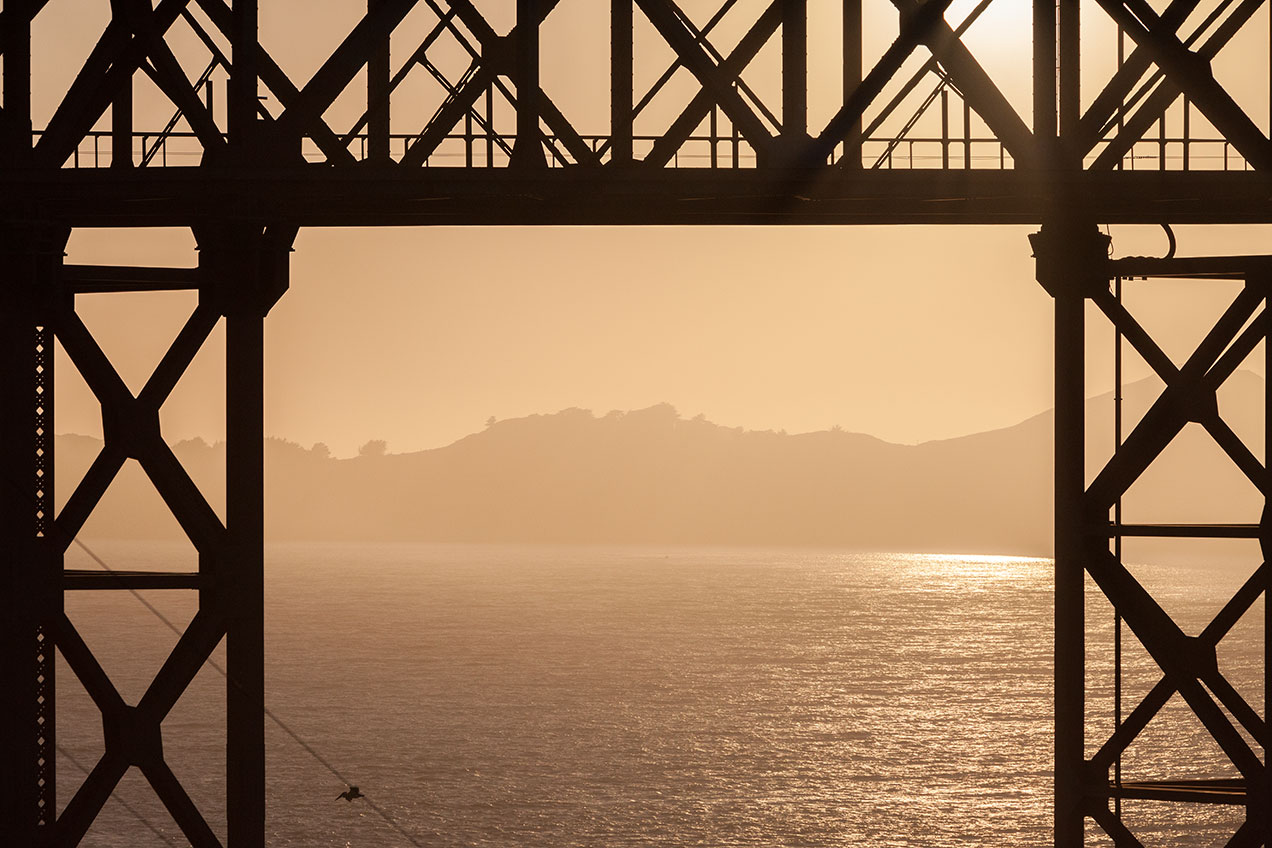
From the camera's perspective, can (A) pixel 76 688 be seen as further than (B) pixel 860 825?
Yes

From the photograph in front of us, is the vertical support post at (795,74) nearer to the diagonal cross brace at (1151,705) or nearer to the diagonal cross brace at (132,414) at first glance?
the diagonal cross brace at (132,414)

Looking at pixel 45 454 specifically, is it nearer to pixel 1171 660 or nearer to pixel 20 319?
pixel 20 319

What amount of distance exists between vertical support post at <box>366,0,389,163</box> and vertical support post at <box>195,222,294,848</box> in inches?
50.2

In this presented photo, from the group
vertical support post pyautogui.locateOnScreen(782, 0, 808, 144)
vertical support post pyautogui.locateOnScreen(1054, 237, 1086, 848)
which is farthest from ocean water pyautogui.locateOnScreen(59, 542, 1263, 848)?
vertical support post pyautogui.locateOnScreen(782, 0, 808, 144)

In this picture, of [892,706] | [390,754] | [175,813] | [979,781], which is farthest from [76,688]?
[175,813]

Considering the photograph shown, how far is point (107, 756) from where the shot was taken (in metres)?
12.9

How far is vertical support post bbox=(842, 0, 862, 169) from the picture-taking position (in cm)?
1352

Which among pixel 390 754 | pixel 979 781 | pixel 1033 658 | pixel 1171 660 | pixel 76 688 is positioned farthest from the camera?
pixel 1033 658

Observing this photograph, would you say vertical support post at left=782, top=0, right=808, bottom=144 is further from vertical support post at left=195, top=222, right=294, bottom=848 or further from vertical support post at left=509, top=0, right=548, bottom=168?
vertical support post at left=195, top=222, right=294, bottom=848

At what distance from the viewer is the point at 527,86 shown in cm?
1302

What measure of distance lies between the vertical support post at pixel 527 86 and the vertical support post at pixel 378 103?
113 centimetres

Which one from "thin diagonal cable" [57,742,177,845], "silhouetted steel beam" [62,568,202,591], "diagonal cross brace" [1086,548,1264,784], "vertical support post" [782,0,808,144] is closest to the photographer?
"silhouetted steel beam" [62,568,202,591]

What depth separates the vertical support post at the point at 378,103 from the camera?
1302 centimetres

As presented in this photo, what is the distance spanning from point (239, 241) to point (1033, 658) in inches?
7619
